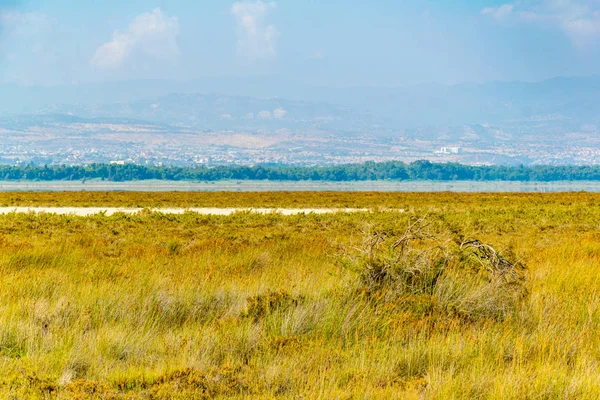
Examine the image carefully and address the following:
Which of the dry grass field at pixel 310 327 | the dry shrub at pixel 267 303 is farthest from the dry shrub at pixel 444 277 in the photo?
the dry shrub at pixel 267 303

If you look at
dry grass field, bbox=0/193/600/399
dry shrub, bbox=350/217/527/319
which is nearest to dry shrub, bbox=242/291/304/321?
dry grass field, bbox=0/193/600/399

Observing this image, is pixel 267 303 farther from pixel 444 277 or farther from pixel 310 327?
pixel 444 277

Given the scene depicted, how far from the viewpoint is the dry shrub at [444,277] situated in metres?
8.41

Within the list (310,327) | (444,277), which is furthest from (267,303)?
(444,277)

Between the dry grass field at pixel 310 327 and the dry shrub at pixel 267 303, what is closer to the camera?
the dry grass field at pixel 310 327

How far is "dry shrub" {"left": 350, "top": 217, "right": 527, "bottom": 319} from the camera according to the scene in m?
8.41

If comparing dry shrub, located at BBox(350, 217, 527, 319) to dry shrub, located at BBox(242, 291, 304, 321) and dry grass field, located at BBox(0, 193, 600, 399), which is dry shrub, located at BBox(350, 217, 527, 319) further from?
dry shrub, located at BBox(242, 291, 304, 321)

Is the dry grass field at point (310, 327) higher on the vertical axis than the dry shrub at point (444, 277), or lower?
lower

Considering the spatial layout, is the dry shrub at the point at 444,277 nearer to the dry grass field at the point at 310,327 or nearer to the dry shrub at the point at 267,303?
the dry grass field at the point at 310,327

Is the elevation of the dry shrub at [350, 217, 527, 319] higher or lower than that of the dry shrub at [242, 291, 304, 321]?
higher

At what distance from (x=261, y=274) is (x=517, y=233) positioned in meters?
18.5

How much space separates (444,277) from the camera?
9086 mm

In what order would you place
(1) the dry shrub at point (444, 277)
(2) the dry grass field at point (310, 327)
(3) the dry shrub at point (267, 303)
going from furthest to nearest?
(1) the dry shrub at point (444, 277), (3) the dry shrub at point (267, 303), (2) the dry grass field at point (310, 327)

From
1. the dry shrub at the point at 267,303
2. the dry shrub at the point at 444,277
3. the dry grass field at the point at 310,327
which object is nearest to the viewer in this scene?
the dry grass field at the point at 310,327
